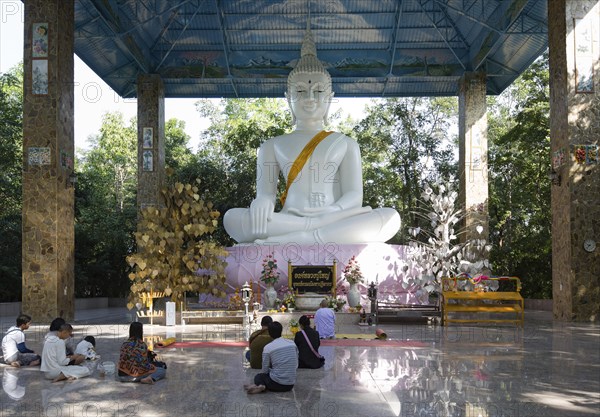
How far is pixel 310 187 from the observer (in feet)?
56.3

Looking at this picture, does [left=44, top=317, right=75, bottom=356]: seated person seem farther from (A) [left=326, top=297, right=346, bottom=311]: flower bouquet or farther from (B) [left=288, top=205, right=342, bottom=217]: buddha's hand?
(B) [left=288, top=205, right=342, bottom=217]: buddha's hand

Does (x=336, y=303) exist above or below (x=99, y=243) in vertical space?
below

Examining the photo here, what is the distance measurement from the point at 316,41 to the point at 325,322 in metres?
13.3

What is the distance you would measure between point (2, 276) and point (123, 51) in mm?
6813

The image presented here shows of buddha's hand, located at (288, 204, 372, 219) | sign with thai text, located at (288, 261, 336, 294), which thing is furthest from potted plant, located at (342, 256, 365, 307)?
buddha's hand, located at (288, 204, 372, 219)

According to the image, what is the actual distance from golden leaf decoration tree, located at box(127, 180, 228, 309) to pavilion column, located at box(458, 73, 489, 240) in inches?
365

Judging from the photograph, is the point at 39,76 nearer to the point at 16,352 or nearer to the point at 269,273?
the point at 269,273

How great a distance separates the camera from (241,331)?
11328mm

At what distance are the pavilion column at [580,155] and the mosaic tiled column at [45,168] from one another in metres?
9.43

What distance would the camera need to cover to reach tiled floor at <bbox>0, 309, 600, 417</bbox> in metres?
5.36

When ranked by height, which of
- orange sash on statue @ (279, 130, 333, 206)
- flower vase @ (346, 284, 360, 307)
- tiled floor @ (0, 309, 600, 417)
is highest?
orange sash on statue @ (279, 130, 333, 206)

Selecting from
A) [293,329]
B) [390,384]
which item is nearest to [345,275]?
[293,329]

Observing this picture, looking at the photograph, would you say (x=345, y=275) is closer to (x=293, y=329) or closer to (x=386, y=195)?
(x=293, y=329)

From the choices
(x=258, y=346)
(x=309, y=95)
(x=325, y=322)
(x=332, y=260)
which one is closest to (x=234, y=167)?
(x=309, y=95)
